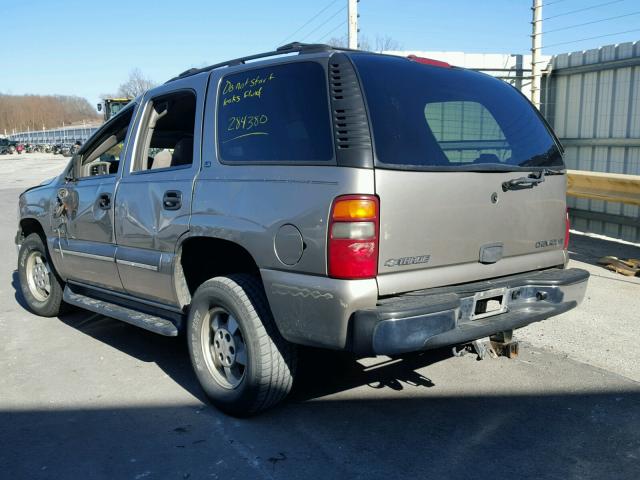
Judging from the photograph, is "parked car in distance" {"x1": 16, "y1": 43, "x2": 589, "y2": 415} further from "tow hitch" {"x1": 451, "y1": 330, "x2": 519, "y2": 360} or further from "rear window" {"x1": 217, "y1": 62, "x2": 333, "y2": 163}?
"tow hitch" {"x1": 451, "y1": 330, "x2": 519, "y2": 360}

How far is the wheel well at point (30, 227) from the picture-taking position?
6.11m

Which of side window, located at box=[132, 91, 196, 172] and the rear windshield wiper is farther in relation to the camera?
side window, located at box=[132, 91, 196, 172]

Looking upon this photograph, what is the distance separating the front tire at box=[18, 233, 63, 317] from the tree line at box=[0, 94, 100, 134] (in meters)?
158

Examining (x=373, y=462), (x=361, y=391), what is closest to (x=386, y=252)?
(x=373, y=462)

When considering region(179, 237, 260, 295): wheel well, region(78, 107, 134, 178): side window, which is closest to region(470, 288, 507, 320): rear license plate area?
region(179, 237, 260, 295): wheel well

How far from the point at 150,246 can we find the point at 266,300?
1147 mm

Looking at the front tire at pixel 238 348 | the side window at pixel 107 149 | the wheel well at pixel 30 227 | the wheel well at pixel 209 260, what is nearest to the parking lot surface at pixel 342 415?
the front tire at pixel 238 348

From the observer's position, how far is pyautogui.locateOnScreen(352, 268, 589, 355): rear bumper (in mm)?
3070

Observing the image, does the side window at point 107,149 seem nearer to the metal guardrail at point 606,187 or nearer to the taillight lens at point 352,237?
the taillight lens at point 352,237

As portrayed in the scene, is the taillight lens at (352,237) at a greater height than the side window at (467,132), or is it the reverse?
the side window at (467,132)

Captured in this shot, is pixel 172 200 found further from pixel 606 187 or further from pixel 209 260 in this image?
pixel 606 187

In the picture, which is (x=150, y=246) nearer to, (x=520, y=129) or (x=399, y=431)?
(x=399, y=431)

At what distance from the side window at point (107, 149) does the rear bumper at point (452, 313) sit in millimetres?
2779

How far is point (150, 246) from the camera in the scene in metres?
4.34
